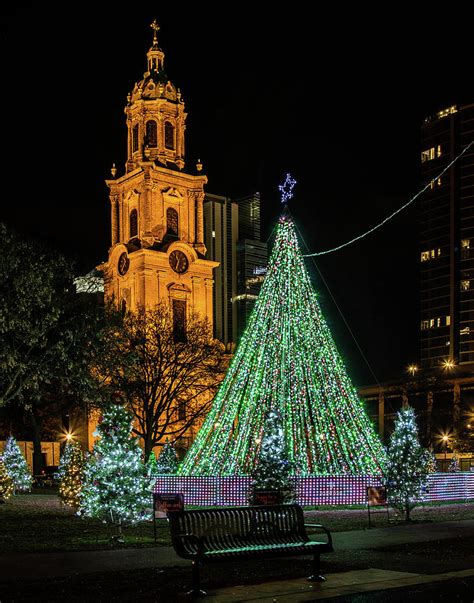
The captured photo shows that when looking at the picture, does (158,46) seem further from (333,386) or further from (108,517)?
(108,517)

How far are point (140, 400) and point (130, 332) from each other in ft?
14.8

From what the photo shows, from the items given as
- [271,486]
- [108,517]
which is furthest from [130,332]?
[108,517]

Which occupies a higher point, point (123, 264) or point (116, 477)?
point (123, 264)

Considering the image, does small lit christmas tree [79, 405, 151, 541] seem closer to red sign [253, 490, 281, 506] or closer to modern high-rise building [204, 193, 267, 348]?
red sign [253, 490, 281, 506]

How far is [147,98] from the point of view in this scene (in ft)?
245

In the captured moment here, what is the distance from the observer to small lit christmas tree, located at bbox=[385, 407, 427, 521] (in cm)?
2231

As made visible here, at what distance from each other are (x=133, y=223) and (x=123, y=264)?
3.99 m

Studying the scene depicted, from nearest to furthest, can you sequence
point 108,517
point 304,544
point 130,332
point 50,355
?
point 304,544, point 108,517, point 50,355, point 130,332

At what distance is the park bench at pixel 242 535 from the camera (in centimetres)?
1179

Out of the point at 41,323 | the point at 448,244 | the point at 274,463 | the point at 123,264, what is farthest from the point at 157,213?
the point at 448,244

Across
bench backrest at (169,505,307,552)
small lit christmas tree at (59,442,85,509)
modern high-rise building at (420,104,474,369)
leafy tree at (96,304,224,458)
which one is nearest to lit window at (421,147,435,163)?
modern high-rise building at (420,104,474,369)

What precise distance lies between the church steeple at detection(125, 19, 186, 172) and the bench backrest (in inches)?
2465

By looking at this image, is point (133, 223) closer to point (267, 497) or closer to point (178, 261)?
point (178, 261)

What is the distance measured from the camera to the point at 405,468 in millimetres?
22922
